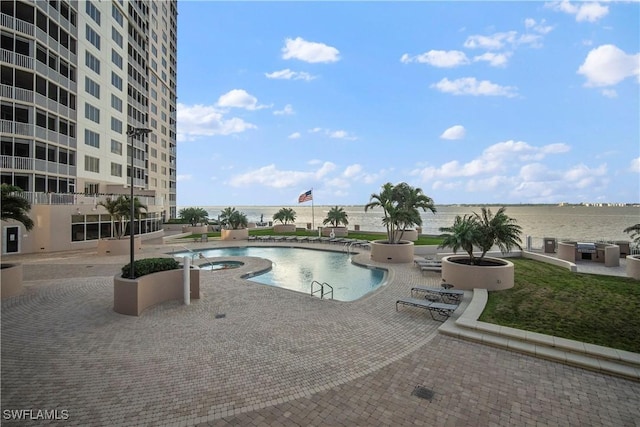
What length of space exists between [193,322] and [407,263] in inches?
616

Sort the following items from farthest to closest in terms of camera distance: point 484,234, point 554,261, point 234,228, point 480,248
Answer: point 234,228 → point 554,261 → point 480,248 → point 484,234

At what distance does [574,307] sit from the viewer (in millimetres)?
11172

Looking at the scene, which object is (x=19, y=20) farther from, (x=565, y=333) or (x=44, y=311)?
(x=565, y=333)

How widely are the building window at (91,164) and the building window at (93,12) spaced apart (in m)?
14.6

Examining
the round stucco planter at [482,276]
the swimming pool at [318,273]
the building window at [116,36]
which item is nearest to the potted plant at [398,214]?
the swimming pool at [318,273]

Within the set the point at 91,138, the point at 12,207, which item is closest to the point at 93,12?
the point at 91,138

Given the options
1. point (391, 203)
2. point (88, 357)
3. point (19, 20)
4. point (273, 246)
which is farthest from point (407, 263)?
point (19, 20)

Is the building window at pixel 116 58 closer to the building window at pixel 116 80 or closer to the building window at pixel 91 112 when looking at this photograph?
the building window at pixel 116 80

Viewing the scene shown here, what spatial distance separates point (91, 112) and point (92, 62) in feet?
17.3

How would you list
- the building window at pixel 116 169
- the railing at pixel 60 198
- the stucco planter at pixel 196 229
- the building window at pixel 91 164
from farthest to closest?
the stucco planter at pixel 196 229, the building window at pixel 116 169, the building window at pixel 91 164, the railing at pixel 60 198

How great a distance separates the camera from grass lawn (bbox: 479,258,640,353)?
895 centimetres

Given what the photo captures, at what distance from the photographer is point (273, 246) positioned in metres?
31.9

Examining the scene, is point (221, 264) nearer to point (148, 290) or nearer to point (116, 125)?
point (148, 290)

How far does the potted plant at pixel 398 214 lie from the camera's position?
22.4 metres
